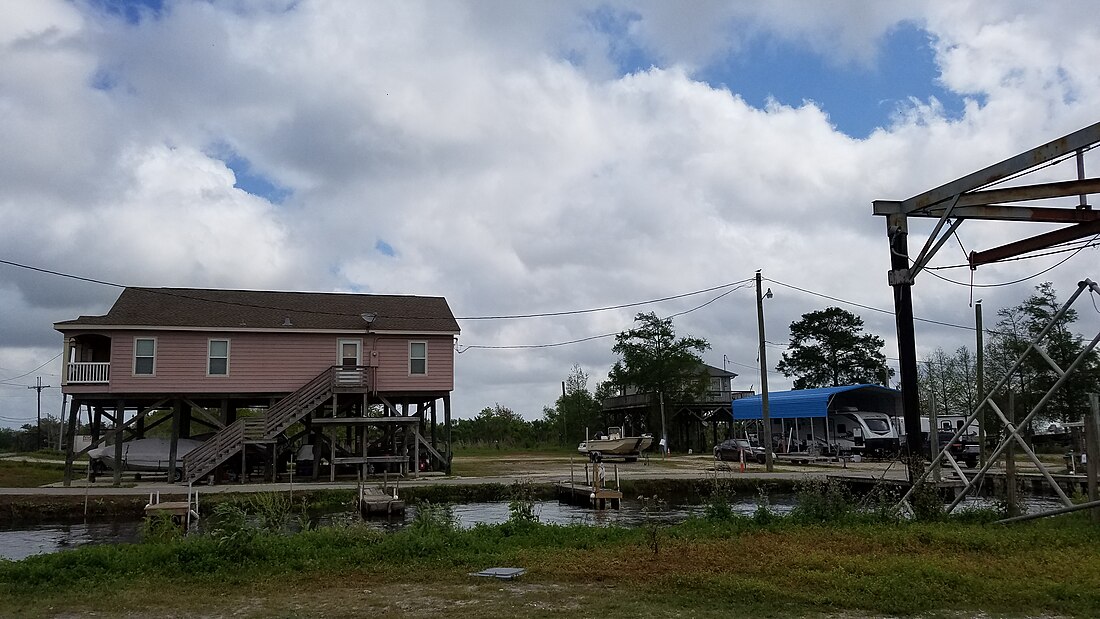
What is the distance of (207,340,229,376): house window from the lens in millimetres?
33438

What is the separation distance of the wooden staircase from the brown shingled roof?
2310 mm

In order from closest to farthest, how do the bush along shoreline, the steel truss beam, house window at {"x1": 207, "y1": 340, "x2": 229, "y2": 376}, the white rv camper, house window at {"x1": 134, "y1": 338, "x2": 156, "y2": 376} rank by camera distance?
the bush along shoreline
the steel truss beam
house window at {"x1": 134, "y1": 338, "x2": 156, "y2": 376}
house window at {"x1": 207, "y1": 340, "x2": 229, "y2": 376}
the white rv camper

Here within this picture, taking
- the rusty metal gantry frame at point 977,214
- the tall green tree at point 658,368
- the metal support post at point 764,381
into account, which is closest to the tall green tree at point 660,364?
the tall green tree at point 658,368

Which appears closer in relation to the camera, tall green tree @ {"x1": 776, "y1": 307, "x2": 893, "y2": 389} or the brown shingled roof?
the brown shingled roof

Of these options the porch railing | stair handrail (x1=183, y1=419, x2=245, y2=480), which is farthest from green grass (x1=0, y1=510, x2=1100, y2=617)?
the porch railing

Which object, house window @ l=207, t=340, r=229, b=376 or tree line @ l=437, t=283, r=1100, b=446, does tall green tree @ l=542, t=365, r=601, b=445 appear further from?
house window @ l=207, t=340, r=229, b=376

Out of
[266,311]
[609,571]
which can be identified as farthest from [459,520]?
[266,311]

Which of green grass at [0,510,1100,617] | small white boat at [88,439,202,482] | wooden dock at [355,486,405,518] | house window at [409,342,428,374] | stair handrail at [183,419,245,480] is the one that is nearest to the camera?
green grass at [0,510,1100,617]

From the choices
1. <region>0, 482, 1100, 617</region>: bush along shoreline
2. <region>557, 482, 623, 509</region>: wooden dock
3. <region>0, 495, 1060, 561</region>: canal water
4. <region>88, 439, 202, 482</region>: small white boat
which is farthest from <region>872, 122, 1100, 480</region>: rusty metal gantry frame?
<region>88, 439, 202, 482</region>: small white boat

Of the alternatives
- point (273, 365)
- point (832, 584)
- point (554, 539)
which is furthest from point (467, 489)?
point (832, 584)

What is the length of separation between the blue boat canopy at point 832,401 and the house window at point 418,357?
64.8ft

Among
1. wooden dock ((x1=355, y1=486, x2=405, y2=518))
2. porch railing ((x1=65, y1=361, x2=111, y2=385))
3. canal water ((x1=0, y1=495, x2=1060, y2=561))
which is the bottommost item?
canal water ((x1=0, y1=495, x2=1060, y2=561))

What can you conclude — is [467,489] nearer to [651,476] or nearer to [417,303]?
[651,476]

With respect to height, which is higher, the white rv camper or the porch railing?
the porch railing
